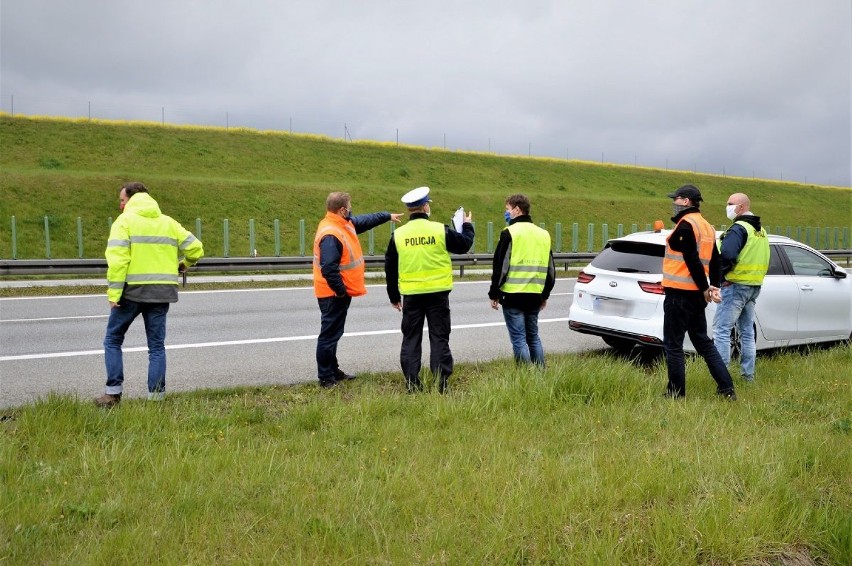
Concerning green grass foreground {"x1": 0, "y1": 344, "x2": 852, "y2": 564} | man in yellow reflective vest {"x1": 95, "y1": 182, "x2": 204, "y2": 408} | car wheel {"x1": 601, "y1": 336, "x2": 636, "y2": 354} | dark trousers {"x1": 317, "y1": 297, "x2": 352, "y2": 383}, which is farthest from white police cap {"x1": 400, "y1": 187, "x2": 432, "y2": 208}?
car wheel {"x1": 601, "y1": 336, "x2": 636, "y2": 354}

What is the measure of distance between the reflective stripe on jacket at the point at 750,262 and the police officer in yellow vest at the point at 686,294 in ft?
2.82

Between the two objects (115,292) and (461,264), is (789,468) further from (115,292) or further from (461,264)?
(461,264)

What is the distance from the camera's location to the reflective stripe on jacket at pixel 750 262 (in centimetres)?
692

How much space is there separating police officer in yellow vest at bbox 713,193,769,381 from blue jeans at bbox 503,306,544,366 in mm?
1810

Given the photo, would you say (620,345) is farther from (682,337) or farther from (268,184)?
(268,184)

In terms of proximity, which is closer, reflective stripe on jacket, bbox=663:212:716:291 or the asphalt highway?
reflective stripe on jacket, bbox=663:212:716:291

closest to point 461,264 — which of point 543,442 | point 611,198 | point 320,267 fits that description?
point 320,267

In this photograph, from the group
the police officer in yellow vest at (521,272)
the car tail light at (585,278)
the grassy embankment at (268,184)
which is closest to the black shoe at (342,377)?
the police officer in yellow vest at (521,272)

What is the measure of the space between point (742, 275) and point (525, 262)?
216 centimetres

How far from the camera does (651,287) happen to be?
7.72 m

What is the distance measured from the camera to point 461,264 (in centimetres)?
2055


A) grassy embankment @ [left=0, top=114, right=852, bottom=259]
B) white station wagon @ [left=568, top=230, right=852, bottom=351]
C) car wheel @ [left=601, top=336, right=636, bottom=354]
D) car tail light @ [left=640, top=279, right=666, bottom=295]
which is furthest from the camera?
grassy embankment @ [left=0, top=114, right=852, bottom=259]

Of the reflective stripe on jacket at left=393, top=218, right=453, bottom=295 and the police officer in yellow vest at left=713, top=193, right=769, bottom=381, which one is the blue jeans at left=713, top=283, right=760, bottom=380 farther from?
the reflective stripe on jacket at left=393, top=218, right=453, bottom=295

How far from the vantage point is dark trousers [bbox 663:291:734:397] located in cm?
611
